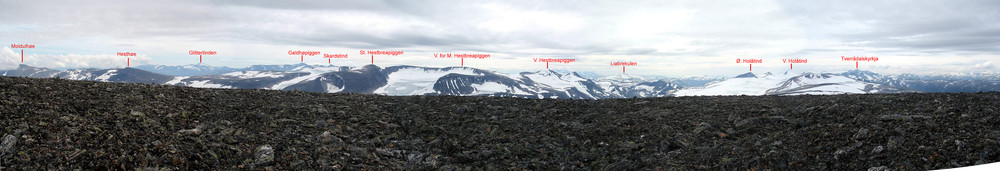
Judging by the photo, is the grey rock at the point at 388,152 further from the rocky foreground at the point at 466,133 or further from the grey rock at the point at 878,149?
the grey rock at the point at 878,149

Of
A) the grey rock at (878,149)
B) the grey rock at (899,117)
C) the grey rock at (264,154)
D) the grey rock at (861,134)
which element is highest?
the grey rock at (899,117)

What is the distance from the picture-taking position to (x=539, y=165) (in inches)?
563

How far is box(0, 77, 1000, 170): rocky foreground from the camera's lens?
474 inches

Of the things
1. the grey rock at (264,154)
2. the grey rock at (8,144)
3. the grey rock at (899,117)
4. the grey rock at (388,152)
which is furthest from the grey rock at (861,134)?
the grey rock at (8,144)

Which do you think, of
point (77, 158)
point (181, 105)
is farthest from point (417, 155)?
point (181, 105)

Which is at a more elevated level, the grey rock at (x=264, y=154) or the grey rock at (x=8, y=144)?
the grey rock at (x=8, y=144)

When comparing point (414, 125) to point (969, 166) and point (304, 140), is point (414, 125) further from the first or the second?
point (969, 166)

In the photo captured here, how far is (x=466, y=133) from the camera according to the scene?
1791 cm

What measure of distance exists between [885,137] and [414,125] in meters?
15.3

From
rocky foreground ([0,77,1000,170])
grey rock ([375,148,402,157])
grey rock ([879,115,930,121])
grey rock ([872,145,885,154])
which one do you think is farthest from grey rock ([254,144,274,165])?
grey rock ([879,115,930,121])

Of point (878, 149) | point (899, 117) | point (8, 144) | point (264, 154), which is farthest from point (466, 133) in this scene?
point (899, 117)

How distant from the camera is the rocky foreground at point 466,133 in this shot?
1204 centimetres

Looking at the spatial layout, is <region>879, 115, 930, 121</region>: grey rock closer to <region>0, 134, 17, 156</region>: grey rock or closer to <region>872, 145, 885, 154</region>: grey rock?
<region>872, 145, 885, 154</region>: grey rock

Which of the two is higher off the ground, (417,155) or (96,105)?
(96,105)
